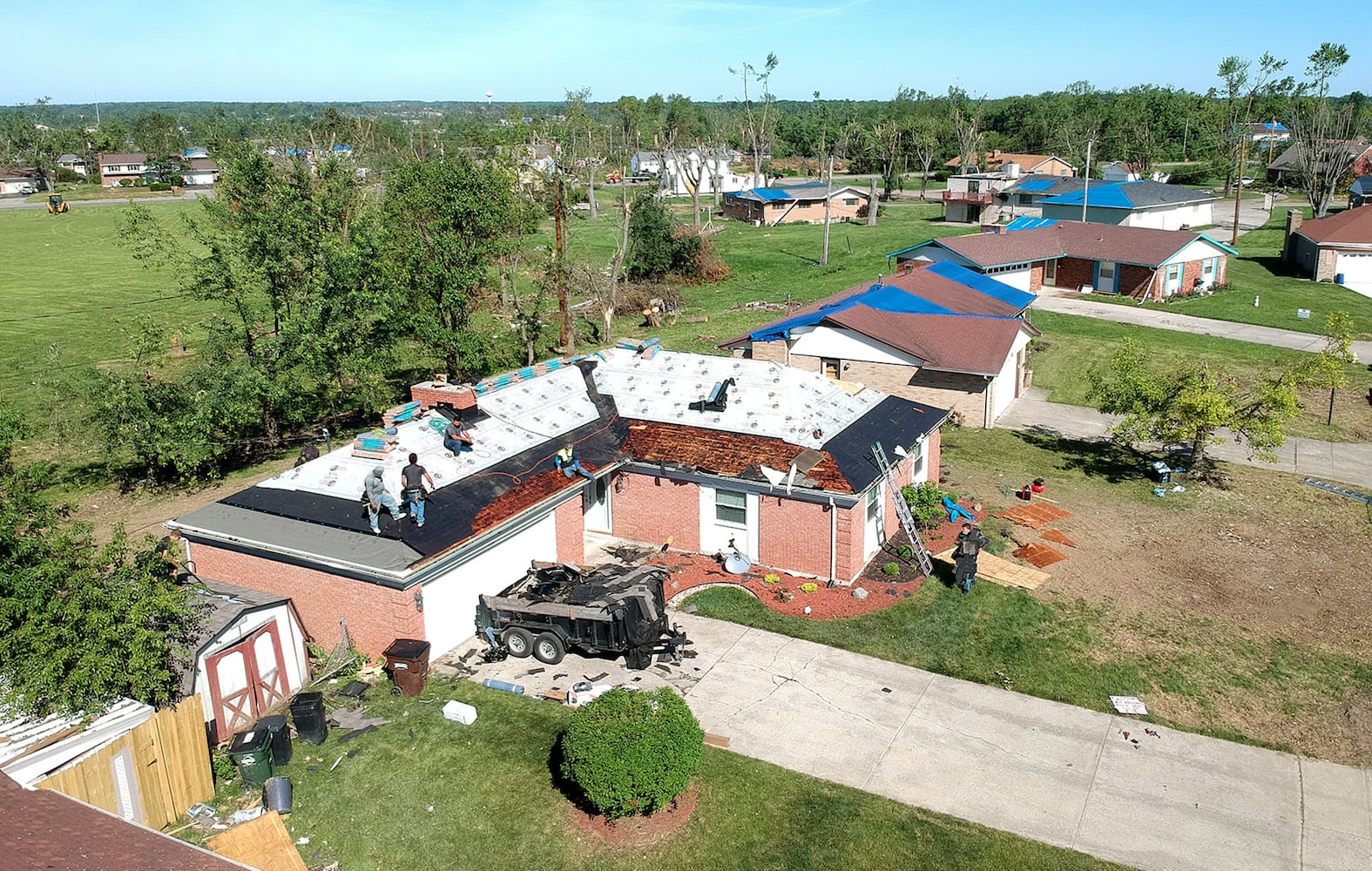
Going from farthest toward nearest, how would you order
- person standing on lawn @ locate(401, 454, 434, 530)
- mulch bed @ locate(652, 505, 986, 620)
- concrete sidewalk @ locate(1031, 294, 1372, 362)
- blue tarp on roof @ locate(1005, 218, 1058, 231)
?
blue tarp on roof @ locate(1005, 218, 1058, 231) < concrete sidewalk @ locate(1031, 294, 1372, 362) < mulch bed @ locate(652, 505, 986, 620) < person standing on lawn @ locate(401, 454, 434, 530)

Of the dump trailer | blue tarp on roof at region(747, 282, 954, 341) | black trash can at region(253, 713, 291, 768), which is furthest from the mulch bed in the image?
blue tarp on roof at region(747, 282, 954, 341)

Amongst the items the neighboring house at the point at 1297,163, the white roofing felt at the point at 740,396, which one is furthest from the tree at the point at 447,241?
the neighboring house at the point at 1297,163

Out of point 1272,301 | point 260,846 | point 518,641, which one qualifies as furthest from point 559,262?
point 1272,301

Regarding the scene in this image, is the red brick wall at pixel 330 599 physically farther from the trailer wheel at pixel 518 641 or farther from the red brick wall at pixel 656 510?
the red brick wall at pixel 656 510

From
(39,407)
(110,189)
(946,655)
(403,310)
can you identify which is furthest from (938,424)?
(110,189)

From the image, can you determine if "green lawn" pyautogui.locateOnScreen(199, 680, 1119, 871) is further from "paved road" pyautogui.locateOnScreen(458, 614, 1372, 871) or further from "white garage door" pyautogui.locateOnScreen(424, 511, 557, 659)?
"white garage door" pyautogui.locateOnScreen(424, 511, 557, 659)

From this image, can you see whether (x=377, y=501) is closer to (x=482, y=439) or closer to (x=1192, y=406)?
(x=482, y=439)
